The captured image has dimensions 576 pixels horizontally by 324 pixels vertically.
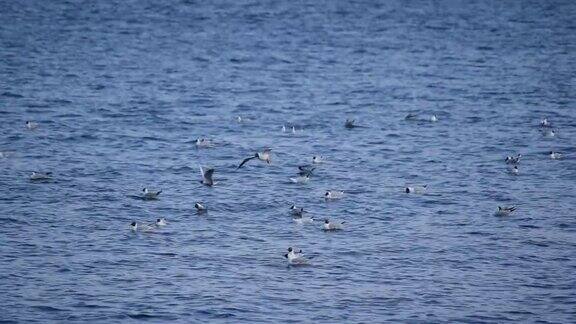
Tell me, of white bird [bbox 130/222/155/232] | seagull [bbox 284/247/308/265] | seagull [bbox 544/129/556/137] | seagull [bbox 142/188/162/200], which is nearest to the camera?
seagull [bbox 284/247/308/265]

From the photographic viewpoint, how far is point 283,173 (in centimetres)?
4444

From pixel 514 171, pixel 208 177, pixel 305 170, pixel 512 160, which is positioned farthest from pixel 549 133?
pixel 208 177

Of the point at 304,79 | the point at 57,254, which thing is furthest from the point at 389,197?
the point at 304,79

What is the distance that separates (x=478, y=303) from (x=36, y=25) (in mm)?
57145

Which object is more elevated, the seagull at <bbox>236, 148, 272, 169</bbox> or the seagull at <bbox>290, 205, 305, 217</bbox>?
the seagull at <bbox>236, 148, 272, 169</bbox>

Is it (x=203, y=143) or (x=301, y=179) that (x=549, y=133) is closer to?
(x=301, y=179)

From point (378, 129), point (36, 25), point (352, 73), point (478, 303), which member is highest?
point (36, 25)

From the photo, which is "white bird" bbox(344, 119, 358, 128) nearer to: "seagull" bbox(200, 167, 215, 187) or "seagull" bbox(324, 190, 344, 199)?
"seagull" bbox(200, 167, 215, 187)

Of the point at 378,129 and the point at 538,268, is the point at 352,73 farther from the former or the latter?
the point at 538,268

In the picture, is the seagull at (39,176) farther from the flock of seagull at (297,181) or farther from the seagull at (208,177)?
the seagull at (208,177)

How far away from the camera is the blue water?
103 feet

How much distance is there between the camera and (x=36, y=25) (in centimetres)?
8069

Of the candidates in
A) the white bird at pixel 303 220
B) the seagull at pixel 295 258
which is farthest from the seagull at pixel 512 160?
the seagull at pixel 295 258

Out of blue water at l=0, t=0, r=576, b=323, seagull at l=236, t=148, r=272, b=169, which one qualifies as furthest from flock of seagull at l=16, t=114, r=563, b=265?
blue water at l=0, t=0, r=576, b=323
